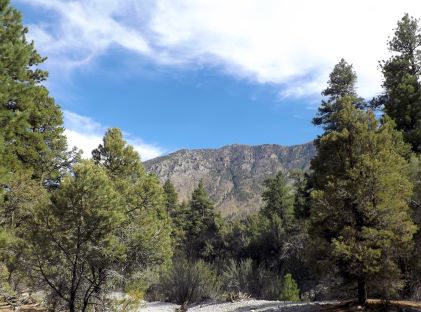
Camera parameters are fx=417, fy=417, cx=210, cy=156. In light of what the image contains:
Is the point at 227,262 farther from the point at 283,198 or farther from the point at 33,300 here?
the point at 33,300

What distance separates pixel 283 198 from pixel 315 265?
31.5 m

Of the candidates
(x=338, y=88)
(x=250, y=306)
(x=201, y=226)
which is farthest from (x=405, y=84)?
(x=201, y=226)

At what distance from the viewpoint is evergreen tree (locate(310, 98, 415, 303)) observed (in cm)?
1428

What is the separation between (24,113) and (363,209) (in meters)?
11.8

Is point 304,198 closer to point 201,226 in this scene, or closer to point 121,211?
point 121,211

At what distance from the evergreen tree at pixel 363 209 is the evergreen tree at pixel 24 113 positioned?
1076cm

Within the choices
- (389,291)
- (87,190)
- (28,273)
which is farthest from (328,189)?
(28,273)

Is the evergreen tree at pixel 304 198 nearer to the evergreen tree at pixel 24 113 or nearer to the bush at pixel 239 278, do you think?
the bush at pixel 239 278

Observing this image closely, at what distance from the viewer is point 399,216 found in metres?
14.5

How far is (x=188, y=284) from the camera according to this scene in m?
32.3

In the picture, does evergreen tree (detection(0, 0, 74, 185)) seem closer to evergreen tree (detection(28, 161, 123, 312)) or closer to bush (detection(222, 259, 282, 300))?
evergreen tree (detection(28, 161, 123, 312))

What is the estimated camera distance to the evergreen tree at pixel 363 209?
1428 centimetres

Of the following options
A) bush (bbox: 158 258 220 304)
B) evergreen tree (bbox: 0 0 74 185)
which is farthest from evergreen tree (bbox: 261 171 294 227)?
evergreen tree (bbox: 0 0 74 185)

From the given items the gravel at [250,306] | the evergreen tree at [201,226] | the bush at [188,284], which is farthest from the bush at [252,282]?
the evergreen tree at [201,226]
